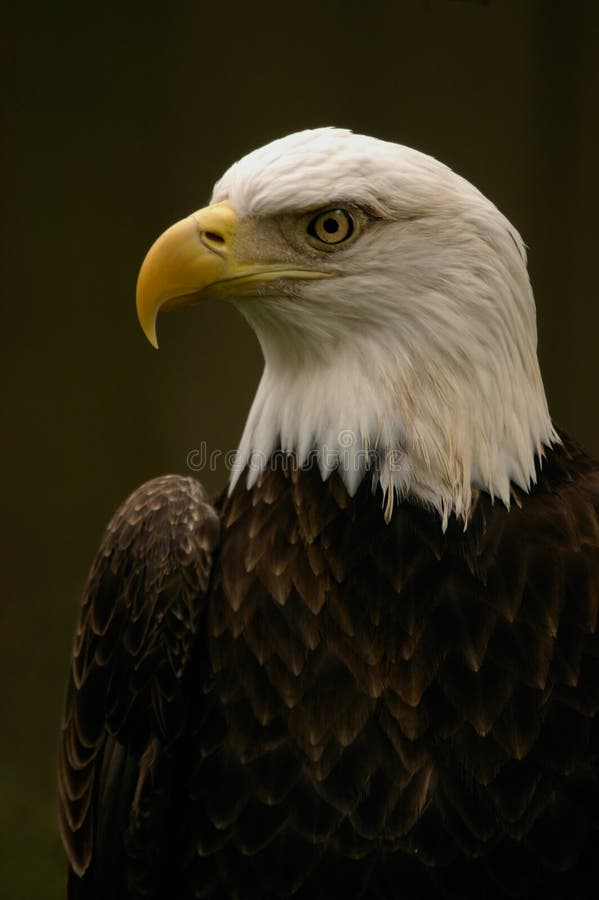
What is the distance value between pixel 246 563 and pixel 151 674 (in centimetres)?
29

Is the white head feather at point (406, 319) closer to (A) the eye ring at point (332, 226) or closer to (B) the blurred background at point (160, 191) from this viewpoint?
(A) the eye ring at point (332, 226)

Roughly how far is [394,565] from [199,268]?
629mm

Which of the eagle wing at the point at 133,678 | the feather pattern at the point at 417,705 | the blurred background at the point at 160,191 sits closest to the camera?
the feather pattern at the point at 417,705

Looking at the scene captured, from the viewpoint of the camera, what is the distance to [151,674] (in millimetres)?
2615

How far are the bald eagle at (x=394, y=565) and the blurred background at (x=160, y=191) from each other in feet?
7.04

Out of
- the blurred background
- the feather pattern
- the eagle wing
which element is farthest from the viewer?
the blurred background

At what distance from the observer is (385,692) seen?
2426 millimetres

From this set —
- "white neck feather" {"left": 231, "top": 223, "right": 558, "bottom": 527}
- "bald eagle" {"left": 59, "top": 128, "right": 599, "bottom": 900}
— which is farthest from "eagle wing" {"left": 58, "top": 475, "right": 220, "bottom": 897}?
"white neck feather" {"left": 231, "top": 223, "right": 558, "bottom": 527}

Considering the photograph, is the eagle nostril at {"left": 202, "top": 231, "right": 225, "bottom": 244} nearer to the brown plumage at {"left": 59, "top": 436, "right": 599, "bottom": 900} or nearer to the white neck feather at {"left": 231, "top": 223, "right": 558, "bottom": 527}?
the white neck feather at {"left": 231, "top": 223, "right": 558, "bottom": 527}

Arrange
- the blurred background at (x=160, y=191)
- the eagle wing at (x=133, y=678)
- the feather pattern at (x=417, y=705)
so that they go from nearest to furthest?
1. the feather pattern at (x=417, y=705)
2. the eagle wing at (x=133, y=678)
3. the blurred background at (x=160, y=191)

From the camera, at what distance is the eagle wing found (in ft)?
8.53

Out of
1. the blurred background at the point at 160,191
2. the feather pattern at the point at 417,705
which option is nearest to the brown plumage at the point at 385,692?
the feather pattern at the point at 417,705

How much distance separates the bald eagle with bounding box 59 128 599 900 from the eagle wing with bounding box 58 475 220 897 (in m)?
0.11

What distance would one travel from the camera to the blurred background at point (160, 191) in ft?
14.8
